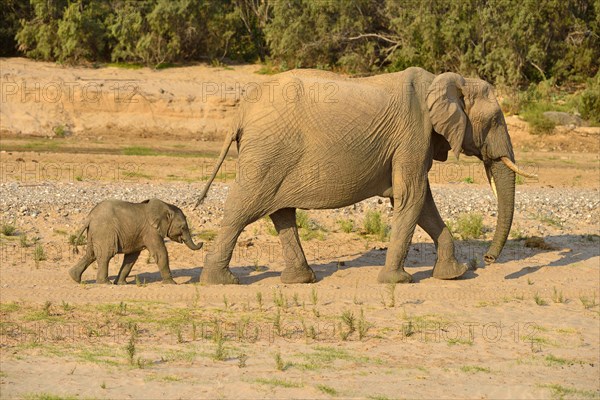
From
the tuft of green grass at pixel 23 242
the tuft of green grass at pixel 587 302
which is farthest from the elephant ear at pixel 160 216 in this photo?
the tuft of green grass at pixel 587 302

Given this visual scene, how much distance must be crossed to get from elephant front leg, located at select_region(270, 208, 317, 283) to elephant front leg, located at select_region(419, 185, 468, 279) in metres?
1.49

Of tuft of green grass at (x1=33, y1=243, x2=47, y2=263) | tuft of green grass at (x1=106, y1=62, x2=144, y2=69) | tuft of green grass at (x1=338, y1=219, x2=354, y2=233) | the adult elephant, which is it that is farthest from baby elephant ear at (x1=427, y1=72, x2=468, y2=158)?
tuft of green grass at (x1=106, y1=62, x2=144, y2=69)

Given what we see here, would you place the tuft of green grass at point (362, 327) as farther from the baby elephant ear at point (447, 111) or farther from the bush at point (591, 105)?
the bush at point (591, 105)

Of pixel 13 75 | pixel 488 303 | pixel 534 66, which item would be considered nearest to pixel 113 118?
pixel 13 75

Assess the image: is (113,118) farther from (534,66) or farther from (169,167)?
(534,66)

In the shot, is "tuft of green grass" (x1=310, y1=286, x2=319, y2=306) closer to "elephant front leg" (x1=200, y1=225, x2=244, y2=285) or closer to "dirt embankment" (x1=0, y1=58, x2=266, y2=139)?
"elephant front leg" (x1=200, y1=225, x2=244, y2=285)

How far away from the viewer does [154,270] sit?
1233 cm

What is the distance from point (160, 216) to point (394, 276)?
259 centimetres

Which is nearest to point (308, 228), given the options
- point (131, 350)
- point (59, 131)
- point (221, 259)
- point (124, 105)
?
point (221, 259)

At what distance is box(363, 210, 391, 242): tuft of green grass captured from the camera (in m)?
14.4

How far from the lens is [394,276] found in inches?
464

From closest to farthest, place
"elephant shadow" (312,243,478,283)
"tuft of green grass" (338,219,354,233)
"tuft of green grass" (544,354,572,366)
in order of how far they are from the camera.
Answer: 1. "tuft of green grass" (544,354,572,366)
2. "elephant shadow" (312,243,478,283)
3. "tuft of green grass" (338,219,354,233)

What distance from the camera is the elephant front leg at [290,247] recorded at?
38.2ft

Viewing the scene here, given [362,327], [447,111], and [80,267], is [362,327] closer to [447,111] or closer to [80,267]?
[447,111]
